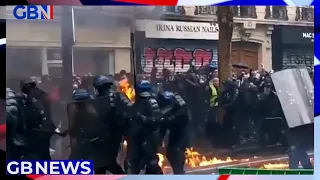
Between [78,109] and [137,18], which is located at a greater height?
[137,18]

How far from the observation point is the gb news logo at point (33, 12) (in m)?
2.42

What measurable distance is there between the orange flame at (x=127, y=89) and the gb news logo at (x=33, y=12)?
1.96 ft

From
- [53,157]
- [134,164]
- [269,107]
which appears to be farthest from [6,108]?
[269,107]

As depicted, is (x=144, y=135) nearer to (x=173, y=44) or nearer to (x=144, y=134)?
(x=144, y=134)

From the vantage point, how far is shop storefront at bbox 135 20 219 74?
2.39 meters

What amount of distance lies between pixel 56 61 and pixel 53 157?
1.96 ft

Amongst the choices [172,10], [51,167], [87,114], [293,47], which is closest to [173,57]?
[172,10]

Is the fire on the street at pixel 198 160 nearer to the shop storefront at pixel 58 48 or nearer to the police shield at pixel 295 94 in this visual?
the police shield at pixel 295 94

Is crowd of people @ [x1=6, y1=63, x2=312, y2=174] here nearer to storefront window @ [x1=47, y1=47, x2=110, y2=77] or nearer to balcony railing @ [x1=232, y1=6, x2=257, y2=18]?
storefront window @ [x1=47, y1=47, x2=110, y2=77]

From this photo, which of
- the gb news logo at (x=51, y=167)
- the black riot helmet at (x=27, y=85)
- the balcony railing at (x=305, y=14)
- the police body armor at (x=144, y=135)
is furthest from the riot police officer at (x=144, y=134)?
the balcony railing at (x=305, y=14)

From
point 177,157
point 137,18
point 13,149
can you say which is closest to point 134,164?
point 177,157

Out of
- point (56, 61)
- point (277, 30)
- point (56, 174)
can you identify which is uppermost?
point (277, 30)

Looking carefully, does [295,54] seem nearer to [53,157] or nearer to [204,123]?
[204,123]

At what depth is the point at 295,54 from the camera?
243cm
